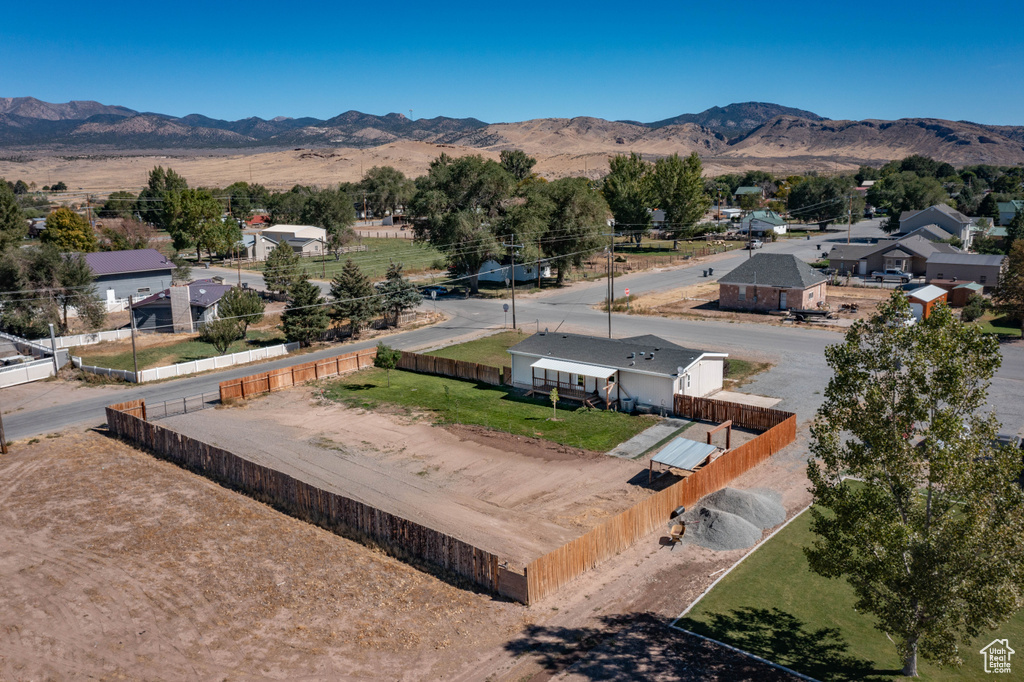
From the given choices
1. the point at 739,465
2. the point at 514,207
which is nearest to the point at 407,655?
the point at 739,465

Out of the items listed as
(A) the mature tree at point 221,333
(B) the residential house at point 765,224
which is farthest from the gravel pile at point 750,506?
(B) the residential house at point 765,224

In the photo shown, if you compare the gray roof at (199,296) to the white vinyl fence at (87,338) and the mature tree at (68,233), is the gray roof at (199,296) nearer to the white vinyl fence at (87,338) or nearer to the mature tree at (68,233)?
the white vinyl fence at (87,338)

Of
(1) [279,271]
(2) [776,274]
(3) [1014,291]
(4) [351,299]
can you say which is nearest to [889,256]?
(2) [776,274]

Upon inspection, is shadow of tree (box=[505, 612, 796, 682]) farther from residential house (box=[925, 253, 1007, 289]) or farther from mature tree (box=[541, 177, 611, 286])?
residential house (box=[925, 253, 1007, 289])

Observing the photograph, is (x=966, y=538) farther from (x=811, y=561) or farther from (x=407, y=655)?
(x=407, y=655)

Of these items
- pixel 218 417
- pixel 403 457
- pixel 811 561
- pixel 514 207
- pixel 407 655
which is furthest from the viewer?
pixel 514 207
